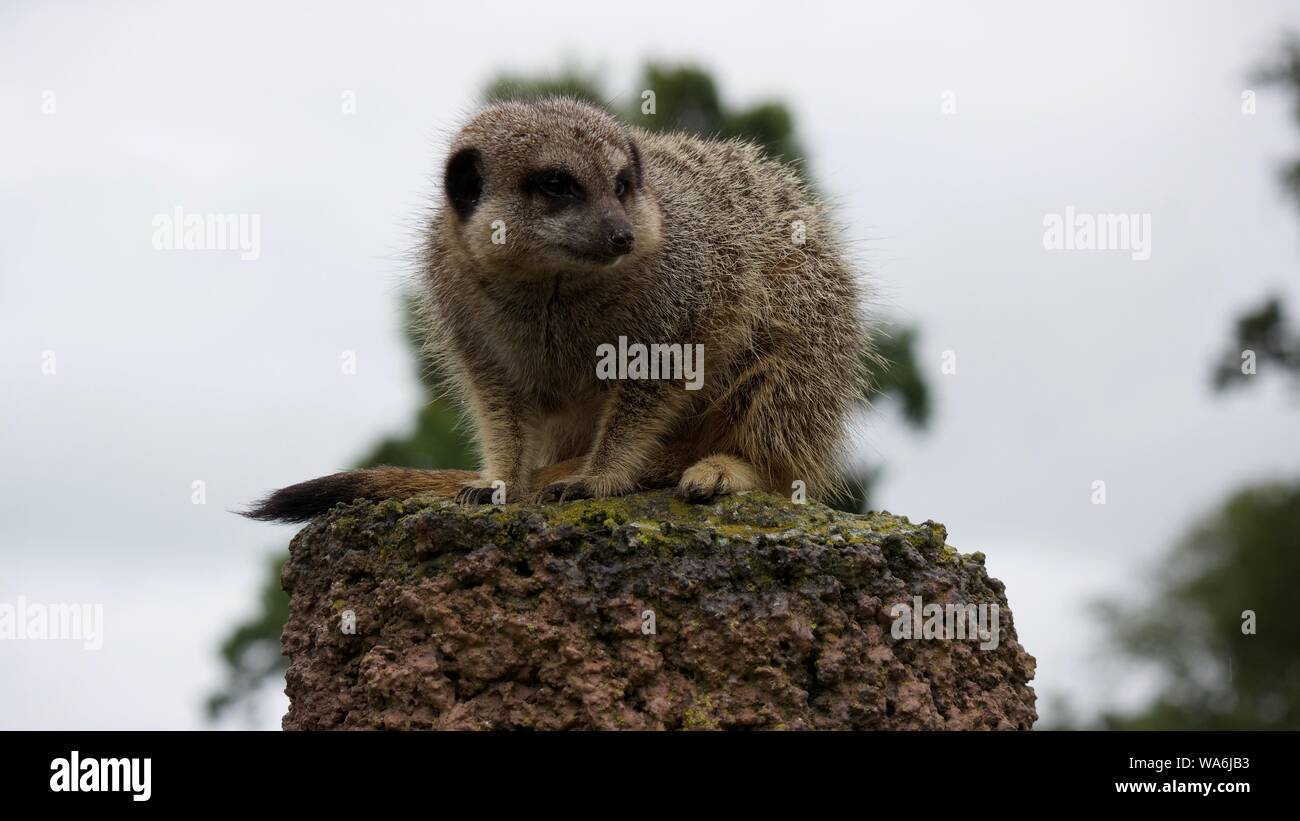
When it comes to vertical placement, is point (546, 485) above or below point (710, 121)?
below

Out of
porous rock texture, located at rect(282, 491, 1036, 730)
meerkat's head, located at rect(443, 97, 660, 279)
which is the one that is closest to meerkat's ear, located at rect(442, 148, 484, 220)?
meerkat's head, located at rect(443, 97, 660, 279)

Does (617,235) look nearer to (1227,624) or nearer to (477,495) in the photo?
(477,495)

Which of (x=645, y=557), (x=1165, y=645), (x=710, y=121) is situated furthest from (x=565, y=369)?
(x=1165, y=645)

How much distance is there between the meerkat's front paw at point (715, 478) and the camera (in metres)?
7.42

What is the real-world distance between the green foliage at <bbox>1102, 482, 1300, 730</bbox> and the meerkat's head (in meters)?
32.0

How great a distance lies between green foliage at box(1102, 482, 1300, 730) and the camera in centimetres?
3847

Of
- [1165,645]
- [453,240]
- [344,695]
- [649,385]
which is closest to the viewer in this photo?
[344,695]

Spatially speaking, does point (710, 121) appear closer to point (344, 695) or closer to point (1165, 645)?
point (344, 695)

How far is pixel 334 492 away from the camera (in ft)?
24.8

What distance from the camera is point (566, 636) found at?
6.46 metres

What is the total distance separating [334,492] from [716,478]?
1.93 m

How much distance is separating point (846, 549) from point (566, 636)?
131 cm

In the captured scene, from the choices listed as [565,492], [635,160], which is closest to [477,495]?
[565,492]

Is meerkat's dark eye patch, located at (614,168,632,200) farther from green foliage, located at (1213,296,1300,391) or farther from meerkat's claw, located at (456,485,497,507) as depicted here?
green foliage, located at (1213,296,1300,391)
